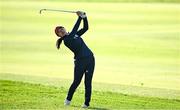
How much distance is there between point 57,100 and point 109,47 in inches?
519

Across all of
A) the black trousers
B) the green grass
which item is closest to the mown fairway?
the green grass

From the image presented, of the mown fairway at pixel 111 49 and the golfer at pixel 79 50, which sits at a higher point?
the golfer at pixel 79 50

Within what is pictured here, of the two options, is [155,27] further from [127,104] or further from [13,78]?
[127,104]

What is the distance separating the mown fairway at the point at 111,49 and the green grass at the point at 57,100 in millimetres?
381

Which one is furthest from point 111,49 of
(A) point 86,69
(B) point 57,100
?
(A) point 86,69

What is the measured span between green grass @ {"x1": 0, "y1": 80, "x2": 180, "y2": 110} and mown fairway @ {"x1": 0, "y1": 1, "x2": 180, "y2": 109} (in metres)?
0.38

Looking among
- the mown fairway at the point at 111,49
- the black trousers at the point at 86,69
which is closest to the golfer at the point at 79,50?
the black trousers at the point at 86,69

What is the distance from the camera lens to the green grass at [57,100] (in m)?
12.8

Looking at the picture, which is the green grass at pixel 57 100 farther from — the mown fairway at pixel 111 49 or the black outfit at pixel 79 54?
the black outfit at pixel 79 54

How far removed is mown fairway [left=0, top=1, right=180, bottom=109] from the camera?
1831 centimetres

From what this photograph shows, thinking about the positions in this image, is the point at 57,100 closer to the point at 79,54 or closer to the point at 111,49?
the point at 79,54

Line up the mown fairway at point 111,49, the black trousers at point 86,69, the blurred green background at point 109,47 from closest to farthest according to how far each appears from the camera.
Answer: the black trousers at point 86,69 < the mown fairway at point 111,49 < the blurred green background at point 109,47

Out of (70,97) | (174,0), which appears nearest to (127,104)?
(70,97)

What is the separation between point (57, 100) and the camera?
1376 cm
